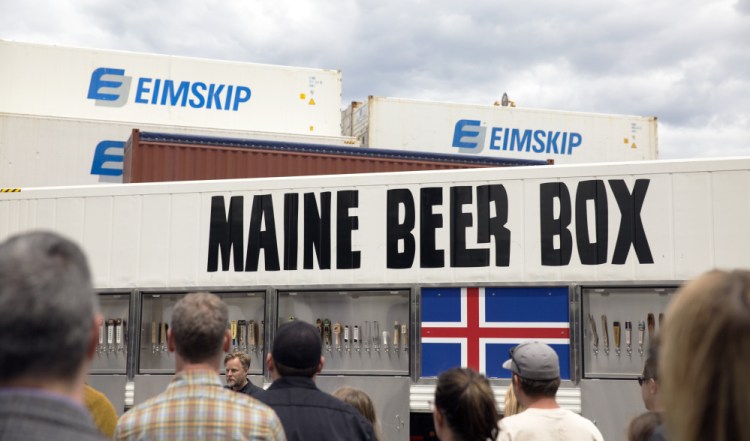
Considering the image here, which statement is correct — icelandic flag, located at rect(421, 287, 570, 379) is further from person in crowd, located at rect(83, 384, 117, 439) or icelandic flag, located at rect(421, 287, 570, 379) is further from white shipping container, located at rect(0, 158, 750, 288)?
person in crowd, located at rect(83, 384, 117, 439)

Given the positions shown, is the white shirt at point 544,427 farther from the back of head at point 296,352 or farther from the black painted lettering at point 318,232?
the black painted lettering at point 318,232

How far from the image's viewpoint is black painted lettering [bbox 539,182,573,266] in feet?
26.7

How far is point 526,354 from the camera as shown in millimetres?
4125

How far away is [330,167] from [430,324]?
14.2 ft

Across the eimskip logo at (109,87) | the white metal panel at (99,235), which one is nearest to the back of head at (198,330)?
the white metal panel at (99,235)

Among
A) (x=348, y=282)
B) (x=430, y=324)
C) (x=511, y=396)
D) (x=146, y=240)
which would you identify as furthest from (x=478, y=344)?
(x=146, y=240)

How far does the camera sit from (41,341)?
1537mm

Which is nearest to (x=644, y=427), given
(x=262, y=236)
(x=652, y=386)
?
(x=652, y=386)

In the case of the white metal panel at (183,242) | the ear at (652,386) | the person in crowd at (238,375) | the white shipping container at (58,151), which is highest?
the white shipping container at (58,151)

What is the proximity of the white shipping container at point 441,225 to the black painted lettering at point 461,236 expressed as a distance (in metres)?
0.01

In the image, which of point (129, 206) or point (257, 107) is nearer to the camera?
point (129, 206)

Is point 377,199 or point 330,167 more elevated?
point 330,167

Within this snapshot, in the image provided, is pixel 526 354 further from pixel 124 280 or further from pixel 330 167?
pixel 330 167

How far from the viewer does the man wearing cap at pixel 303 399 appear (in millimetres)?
3912
